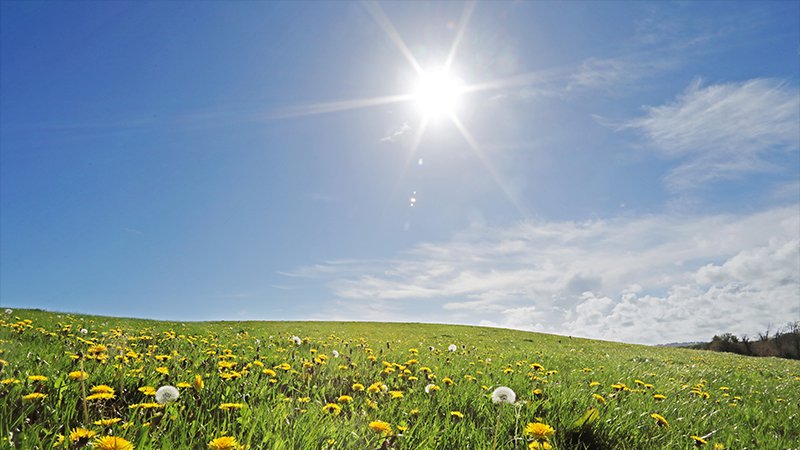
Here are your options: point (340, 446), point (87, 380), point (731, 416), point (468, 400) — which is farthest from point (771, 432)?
point (87, 380)

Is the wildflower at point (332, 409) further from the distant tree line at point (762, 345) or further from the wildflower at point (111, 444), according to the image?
the distant tree line at point (762, 345)

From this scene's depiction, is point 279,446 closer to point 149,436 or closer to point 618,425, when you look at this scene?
point 149,436

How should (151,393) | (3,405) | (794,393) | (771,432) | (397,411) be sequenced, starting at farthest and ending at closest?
(794,393), (771,432), (397,411), (151,393), (3,405)

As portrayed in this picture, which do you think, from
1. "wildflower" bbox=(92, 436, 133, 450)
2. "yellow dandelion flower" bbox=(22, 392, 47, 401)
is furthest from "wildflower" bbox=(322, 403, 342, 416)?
"yellow dandelion flower" bbox=(22, 392, 47, 401)

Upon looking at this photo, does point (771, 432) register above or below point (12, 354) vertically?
below

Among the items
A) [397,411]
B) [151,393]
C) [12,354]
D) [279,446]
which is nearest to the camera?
[279,446]

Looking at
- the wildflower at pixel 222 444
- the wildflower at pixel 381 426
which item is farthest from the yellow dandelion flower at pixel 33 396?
the wildflower at pixel 381 426

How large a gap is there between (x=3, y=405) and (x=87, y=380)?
0.91m

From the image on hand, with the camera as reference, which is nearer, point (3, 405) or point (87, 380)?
point (3, 405)

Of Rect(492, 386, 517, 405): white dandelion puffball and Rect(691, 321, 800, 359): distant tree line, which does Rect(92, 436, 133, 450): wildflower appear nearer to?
Rect(492, 386, 517, 405): white dandelion puffball

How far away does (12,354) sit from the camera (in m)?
4.45

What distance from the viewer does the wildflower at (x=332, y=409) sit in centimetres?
321

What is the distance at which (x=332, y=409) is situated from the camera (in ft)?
11.5

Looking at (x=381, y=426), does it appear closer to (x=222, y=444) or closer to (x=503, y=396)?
(x=222, y=444)
